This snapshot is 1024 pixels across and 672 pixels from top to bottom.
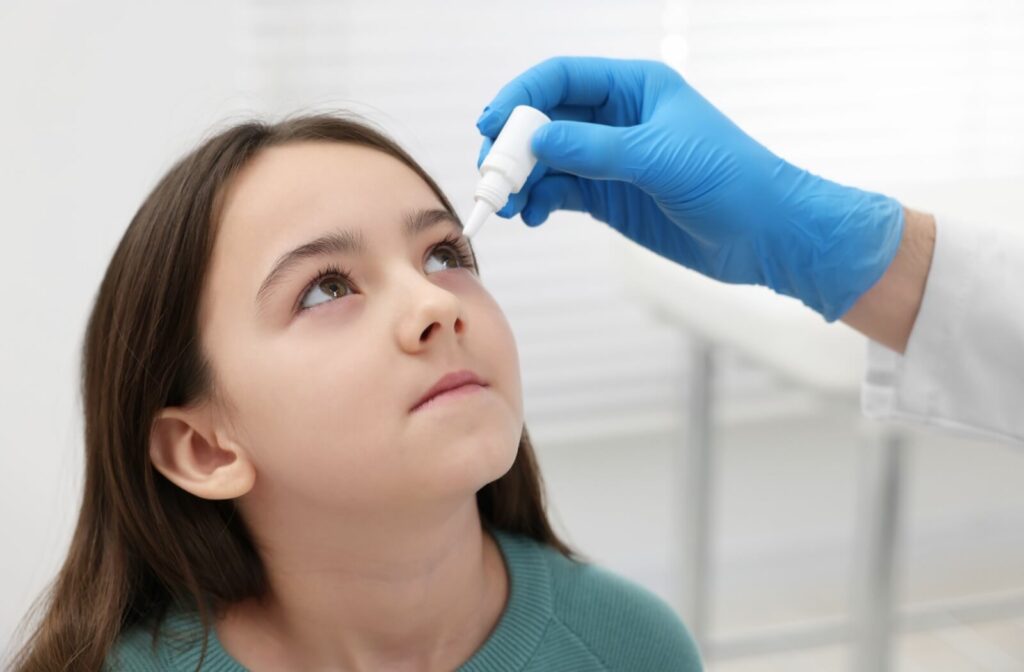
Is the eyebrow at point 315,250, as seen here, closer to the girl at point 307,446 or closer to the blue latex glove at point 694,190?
the girl at point 307,446

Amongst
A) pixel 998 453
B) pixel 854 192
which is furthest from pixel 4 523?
pixel 998 453

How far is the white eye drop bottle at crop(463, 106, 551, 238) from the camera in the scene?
95 cm

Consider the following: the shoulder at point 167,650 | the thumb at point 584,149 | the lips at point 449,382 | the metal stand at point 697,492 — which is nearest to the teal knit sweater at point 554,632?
the shoulder at point 167,650

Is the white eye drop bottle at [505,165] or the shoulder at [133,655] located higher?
the white eye drop bottle at [505,165]

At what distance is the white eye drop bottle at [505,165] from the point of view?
954 millimetres

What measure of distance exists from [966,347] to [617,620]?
0.46 m

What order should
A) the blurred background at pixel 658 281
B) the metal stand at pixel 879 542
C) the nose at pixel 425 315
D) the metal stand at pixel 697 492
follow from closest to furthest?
the nose at pixel 425 315 < the metal stand at pixel 879 542 < the blurred background at pixel 658 281 < the metal stand at pixel 697 492

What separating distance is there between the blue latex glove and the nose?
0.15 meters

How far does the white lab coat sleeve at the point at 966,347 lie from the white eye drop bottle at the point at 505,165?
18.1 inches

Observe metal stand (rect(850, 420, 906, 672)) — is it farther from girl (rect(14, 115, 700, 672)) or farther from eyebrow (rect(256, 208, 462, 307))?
eyebrow (rect(256, 208, 462, 307))

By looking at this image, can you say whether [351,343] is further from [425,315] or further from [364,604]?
[364,604]

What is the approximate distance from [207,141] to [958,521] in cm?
226

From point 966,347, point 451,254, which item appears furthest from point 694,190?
point 966,347

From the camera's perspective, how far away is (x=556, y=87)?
3.73 ft
